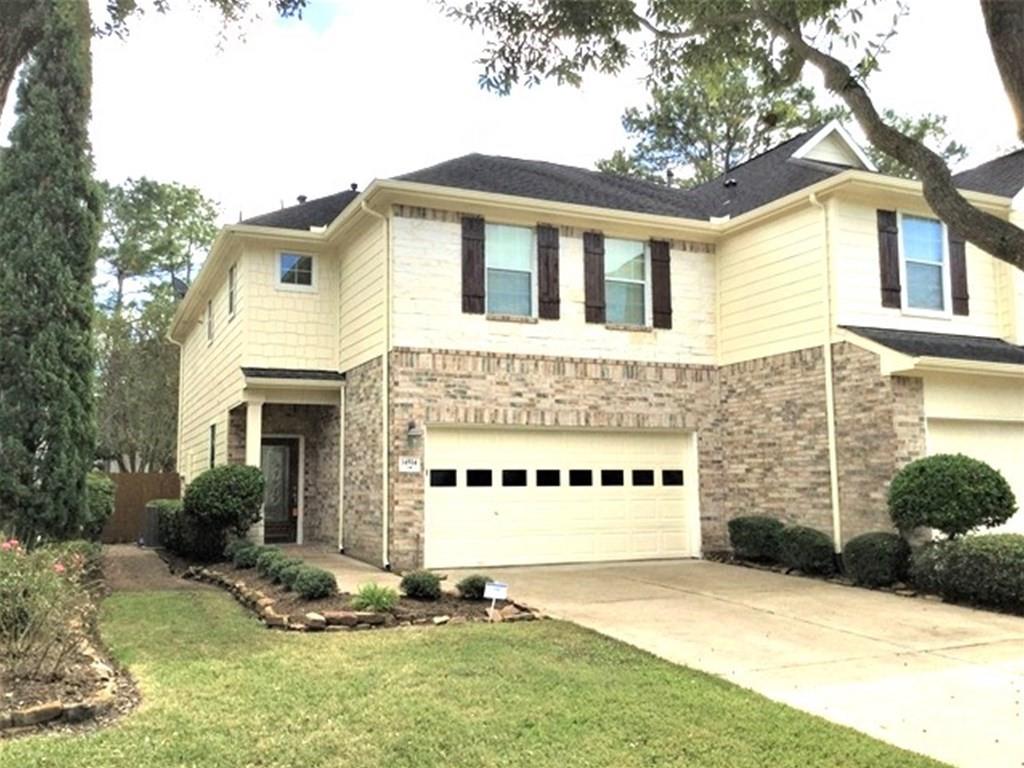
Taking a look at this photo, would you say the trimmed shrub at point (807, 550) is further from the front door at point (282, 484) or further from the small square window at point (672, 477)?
the front door at point (282, 484)

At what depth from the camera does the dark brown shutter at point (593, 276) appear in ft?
46.9

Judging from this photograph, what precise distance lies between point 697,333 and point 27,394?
10.6 metres

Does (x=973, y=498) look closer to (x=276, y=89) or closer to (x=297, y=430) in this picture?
(x=276, y=89)

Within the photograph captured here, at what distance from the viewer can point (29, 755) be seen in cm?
456

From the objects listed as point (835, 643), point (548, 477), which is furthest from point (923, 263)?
point (835, 643)

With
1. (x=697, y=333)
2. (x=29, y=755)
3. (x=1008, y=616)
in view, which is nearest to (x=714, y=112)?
(x=697, y=333)

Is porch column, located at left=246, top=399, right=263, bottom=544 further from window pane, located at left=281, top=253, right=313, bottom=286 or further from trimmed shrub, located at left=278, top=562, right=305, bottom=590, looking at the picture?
trimmed shrub, located at left=278, top=562, right=305, bottom=590

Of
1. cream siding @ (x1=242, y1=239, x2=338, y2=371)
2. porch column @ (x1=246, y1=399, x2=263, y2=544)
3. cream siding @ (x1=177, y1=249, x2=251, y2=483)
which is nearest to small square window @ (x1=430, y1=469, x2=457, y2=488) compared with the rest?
porch column @ (x1=246, y1=399, x2=263, y2=544)

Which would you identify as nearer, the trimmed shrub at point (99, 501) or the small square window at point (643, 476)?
the trimmed shrub at point (99, 501)

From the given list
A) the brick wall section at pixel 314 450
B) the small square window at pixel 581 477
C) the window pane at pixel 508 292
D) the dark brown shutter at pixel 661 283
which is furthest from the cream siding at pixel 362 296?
the dark brown shutter at pixel 661 283

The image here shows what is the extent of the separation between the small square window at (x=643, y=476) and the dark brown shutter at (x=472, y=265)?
3921 mm

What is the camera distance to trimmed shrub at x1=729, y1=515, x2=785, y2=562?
524 inches

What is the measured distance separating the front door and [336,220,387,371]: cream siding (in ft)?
8.50

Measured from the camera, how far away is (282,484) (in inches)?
667
